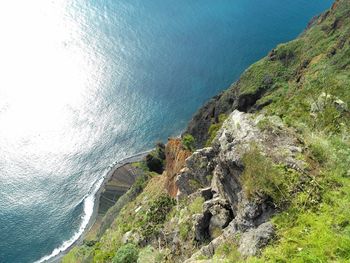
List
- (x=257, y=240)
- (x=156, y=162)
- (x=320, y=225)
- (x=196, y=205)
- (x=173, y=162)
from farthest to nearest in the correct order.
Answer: (x=156, y=162), (x=173, y=162), (x=196, y=205), (x=257, y=240), (x=320, y=225)

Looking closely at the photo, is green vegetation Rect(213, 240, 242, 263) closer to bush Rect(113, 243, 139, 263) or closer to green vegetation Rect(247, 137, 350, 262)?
green vegetation Rect(247, 137, 350, 262)

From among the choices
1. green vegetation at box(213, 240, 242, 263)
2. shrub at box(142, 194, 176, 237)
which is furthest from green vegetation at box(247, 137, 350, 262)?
shrub at box(142, 194, 176, 237)

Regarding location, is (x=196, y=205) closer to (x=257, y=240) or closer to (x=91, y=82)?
(x=257, y=240)

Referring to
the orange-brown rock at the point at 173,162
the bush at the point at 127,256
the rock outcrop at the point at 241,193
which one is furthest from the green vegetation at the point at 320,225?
the orange-brown rock at the point at 173,162

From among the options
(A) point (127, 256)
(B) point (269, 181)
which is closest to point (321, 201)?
(B) point (269, 181)

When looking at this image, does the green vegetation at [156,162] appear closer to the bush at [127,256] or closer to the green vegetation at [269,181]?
the bush at [127,256]

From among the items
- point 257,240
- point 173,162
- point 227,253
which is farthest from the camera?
point 173,162

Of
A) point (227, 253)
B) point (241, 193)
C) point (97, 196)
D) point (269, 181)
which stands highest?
point (97, 196)

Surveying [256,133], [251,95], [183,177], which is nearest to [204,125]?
[251,95]
